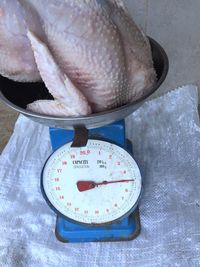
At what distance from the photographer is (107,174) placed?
0.89m

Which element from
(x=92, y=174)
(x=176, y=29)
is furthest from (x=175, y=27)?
(x=92, y=174)

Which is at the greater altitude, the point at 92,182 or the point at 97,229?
the point at 92,182

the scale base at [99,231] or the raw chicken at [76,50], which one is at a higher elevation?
the raw chicken at [76,50]

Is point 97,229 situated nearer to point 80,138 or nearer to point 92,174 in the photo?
point 92,174

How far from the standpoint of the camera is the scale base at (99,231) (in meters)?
0.98

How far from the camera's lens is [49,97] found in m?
0.94

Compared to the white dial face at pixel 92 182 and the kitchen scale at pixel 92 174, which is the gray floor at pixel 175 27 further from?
the white dial face at pixel 92 182

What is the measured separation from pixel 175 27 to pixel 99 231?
2.70ft

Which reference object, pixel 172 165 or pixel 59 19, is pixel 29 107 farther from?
pixel 172 165

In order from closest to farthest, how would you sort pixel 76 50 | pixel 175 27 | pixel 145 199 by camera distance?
1. pixel 76 50
2. pixel 145 199
3. pixel 175 27

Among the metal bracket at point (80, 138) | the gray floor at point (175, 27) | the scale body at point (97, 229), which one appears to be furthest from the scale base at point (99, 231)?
the gray floor at point (175, 27)

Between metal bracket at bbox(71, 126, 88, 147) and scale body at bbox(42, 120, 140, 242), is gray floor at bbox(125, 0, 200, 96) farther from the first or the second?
metal bracket at bbox(71, 126, 88, 147)

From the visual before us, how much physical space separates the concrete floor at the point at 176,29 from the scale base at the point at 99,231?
720 millimetres

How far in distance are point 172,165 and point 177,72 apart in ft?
1.66
